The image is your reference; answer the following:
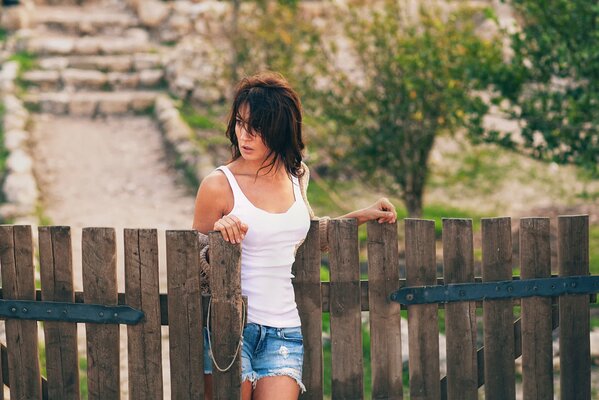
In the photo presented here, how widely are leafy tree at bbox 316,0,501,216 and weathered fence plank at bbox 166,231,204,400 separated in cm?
537

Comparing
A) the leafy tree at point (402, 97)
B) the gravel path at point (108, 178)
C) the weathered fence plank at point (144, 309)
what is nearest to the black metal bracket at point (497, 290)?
the weathered fence plank at point (144, 309)

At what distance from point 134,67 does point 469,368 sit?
12.6m

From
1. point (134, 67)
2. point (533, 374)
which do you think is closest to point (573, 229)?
point (533, 374)

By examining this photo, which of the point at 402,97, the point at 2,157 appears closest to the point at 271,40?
the point at 402,97

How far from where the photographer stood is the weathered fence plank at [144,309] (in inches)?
149

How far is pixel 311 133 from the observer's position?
10859 mm

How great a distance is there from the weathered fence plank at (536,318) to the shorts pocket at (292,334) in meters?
1.00

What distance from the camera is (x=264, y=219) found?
11.7ft

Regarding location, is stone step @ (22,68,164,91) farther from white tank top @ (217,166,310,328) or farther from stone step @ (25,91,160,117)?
white tank top @ (217,166,310,328)

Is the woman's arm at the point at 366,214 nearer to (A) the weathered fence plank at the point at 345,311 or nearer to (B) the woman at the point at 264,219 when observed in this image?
(A) the weathered fence plank at the point at 345,311

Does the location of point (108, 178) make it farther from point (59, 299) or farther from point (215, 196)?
point (215, 196)

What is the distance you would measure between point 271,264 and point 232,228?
0.25 metres

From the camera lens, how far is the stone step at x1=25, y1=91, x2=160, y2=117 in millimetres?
14305

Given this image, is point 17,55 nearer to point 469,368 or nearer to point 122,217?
point 122,217
